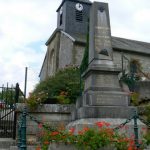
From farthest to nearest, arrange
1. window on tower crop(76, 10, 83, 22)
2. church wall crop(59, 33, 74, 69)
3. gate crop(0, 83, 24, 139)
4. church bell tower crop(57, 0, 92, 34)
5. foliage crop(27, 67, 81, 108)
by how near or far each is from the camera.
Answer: window on tower crop(76, 10, 83, 22), church bell tower crop(57, 0, 92, 34), church wall crop(59, 33, 74, 69), gate crop(0, 83, 24, 139), foliage crop(27, 67, 81, 108)

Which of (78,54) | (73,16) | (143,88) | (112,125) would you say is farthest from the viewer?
(73,16)

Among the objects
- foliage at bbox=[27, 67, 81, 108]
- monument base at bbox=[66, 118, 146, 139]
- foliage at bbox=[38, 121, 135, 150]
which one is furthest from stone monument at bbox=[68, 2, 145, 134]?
foliage at bbox=[38, 121, 135, 150]

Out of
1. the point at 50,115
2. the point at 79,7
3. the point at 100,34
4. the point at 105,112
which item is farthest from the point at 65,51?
the point at 105,112

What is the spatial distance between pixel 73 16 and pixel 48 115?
22796 millimetres

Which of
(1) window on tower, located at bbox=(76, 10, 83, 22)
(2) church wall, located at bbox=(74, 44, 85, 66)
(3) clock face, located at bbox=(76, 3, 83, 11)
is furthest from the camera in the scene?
(3) clock face, located at bbox=(76, 3, 83, 11)

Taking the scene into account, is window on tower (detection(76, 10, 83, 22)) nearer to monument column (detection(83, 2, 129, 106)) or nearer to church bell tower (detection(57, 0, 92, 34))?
church bell tower (detection(57, 0, 92, 34))

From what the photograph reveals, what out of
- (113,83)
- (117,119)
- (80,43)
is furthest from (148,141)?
(80,43)

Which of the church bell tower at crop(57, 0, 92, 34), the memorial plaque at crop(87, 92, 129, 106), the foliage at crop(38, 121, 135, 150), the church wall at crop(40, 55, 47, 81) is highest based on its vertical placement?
the church bell tower at crop(57, 0, 92, 34)

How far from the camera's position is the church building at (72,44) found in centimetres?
2592

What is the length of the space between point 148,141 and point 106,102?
6.32ft

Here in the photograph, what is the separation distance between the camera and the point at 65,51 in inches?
1077

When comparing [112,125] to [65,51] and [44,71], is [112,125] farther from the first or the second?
[44,71]

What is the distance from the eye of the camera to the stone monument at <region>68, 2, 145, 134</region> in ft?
24.9

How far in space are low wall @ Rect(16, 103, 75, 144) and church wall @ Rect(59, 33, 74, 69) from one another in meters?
16.2
